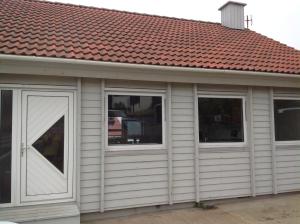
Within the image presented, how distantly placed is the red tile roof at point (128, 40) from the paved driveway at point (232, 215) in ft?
9.29

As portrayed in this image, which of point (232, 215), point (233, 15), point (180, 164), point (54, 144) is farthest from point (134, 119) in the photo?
point (233, 15)

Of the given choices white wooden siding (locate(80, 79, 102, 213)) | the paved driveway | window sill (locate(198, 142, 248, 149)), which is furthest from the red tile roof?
the paved driveway

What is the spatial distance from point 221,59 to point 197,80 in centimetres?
103

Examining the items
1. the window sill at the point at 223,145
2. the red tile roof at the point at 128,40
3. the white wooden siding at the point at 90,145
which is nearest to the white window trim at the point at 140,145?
the white wooden siding at the point at 90,145

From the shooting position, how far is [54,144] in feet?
19.1

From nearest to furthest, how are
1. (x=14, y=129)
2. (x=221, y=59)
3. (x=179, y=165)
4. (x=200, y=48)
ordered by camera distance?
(x=14, y=129), (x=179, y=165), (x=221, y=59), (x=200, y=48)

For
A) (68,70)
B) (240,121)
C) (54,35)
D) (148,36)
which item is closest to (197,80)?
(240,121)

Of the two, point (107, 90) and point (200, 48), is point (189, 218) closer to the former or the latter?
point (107, 90)

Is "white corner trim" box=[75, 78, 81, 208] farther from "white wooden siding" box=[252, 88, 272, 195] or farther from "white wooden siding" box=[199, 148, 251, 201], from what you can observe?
"white wooden siding" box=[252, 88, 272, 195]

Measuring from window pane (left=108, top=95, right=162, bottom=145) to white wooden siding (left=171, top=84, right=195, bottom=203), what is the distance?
0.35 metres

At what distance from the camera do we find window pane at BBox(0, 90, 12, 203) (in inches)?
215

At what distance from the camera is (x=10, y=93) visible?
558 cm

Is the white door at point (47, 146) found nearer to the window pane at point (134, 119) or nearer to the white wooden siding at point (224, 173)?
the window pane at point (134, 119)

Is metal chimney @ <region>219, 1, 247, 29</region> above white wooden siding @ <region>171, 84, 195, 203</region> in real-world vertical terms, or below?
above
